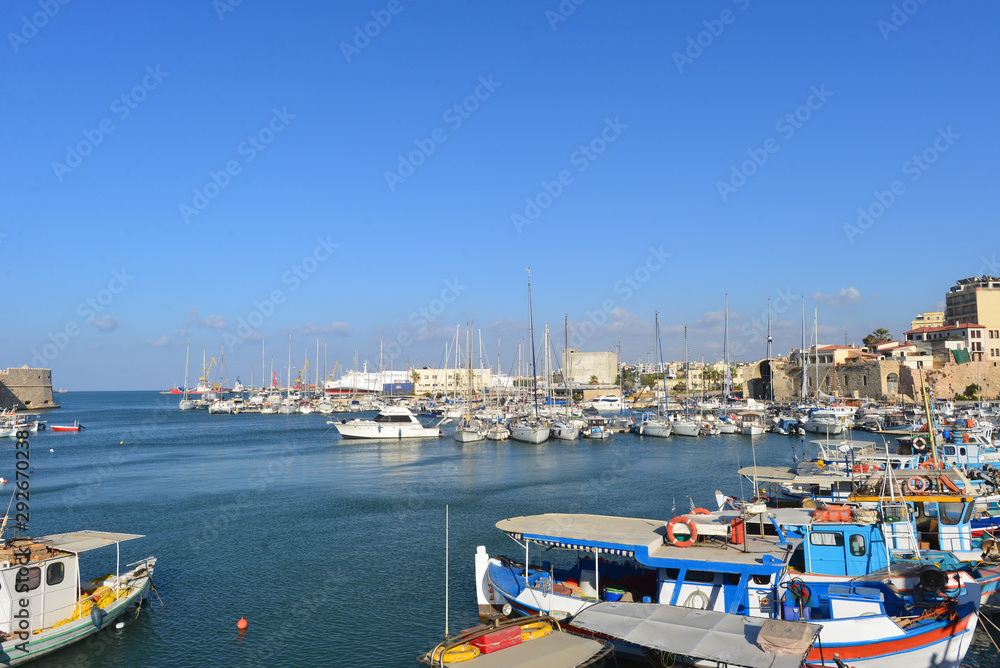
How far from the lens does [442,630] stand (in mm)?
20000

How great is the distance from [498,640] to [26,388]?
164487 mm

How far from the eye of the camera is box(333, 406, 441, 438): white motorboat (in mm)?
77438

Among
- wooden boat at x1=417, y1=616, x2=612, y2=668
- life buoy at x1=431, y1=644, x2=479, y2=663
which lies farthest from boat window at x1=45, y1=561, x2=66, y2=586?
life buoy at x1=431, y1=644, x2=479, y2=663

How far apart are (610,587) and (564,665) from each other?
Result: 15.1 ft

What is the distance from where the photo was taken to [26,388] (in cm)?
14638

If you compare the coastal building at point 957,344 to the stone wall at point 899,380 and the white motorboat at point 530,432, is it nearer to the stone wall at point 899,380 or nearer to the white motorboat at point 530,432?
the stone wall at point 899,380

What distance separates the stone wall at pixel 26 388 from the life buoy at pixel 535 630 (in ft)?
483

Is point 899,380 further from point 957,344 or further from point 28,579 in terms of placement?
point 28,579

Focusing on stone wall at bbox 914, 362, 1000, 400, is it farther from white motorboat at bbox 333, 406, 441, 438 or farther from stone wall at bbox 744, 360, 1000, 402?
white motorboat at bbox 333, 406, 441, 438

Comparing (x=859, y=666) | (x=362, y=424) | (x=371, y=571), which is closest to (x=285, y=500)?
(x=371, y=571)

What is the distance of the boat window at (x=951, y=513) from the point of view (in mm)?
20656

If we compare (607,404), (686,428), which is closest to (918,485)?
(686,428)

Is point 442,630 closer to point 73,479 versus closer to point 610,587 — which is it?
point 610,587

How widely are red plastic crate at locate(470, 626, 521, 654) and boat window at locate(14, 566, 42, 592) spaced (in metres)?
11.3
